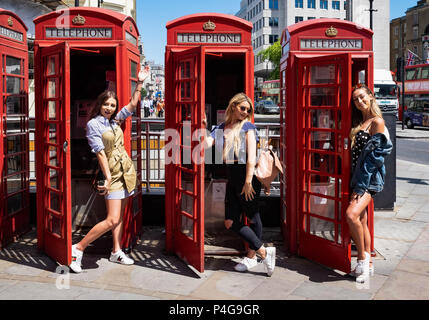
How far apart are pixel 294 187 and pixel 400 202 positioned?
3.80 meters

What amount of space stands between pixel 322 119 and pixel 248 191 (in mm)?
1138

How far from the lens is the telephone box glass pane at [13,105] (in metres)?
5.82

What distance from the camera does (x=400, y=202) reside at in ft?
28.0

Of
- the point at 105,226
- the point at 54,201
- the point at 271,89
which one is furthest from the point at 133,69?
the point at 271,89

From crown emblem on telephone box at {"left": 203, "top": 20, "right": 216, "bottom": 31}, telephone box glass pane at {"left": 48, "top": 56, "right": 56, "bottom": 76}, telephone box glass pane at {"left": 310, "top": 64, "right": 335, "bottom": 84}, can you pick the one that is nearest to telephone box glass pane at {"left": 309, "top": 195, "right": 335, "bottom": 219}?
telephone box glass pane at {"left": 310, "top": 64, "right": 335, "bottom": 84}

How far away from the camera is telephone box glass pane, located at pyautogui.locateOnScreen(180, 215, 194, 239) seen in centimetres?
512

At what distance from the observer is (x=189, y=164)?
5.21m

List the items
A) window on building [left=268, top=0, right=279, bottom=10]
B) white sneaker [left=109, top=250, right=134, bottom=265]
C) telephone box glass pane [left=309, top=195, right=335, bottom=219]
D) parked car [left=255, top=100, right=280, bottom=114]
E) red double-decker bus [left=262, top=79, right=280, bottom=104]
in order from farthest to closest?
window on building [left=268, top=0, right=279, bottom=10]
red double-decker bus [left=262, top=79, right=280, bottom=104]
parked car [left=255, top=100, right=280, bottom=114]
white sneaker [left=109, top=250, right=134, bottom=265]
telephone box glass pane [left=309, top=195, right=335, bottom=219]

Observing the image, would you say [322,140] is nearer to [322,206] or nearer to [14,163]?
[322,206]

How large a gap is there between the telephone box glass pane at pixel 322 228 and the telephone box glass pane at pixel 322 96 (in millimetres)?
1198

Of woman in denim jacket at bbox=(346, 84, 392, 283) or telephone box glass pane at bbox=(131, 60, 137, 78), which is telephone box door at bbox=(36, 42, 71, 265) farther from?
woman in denim jacket at bbox=(346, 84, 392, 283)

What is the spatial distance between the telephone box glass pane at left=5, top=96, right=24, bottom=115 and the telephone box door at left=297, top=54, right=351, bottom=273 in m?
3.27

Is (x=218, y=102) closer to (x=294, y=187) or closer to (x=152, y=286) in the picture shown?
(x=294, y=187)
